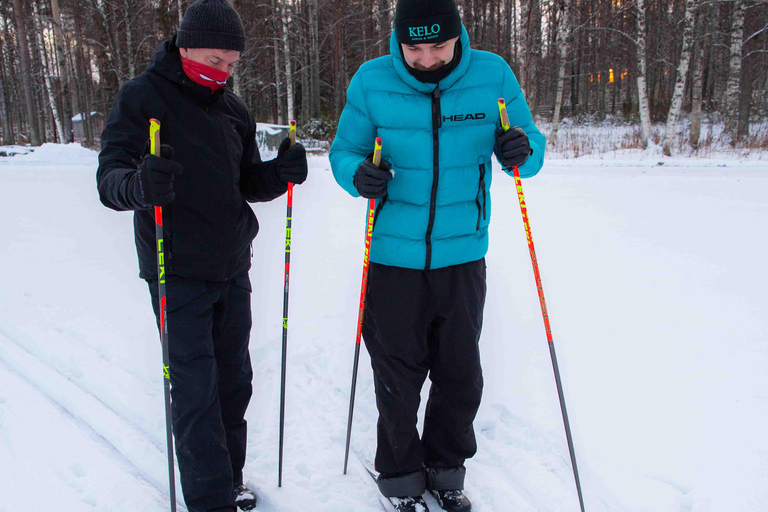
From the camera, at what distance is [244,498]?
86.7 inches

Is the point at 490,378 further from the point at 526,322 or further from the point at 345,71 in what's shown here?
the point at 345,71

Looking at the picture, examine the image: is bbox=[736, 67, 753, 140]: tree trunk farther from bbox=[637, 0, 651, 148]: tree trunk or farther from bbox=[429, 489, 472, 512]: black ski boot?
bbox=[429, 489, 472, 512]: black ski boot

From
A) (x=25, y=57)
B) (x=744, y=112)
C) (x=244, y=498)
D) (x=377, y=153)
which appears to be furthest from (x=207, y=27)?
(x=25, y=57)

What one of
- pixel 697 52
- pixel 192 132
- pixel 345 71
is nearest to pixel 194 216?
pixel 192 132

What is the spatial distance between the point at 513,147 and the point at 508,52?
29976 mm

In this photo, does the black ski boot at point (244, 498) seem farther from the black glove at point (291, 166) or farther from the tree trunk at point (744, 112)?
the tree trunk at point (744, 112)

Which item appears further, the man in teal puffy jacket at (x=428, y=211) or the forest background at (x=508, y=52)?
the forest background at (x=508, y=52)

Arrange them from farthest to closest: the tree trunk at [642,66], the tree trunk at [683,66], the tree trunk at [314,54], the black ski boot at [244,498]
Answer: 1. the tree trunk at [314,54]
2. the tree trunk at [642,66]
3. the tree trunk at [683,66]
4. the black ski boot at [244,498]

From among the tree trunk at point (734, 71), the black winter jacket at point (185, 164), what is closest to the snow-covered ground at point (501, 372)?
the black winter jacket at point (185, 164)

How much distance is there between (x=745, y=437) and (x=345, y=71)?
29005 mm

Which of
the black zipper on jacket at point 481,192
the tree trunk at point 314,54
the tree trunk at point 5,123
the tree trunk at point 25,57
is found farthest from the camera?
the tree trunk at point 5,123

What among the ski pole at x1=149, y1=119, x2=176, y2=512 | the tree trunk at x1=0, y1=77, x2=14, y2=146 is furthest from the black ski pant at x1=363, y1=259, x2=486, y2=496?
the tree trunk at x1=0, y1=77, x2=14, y2=146

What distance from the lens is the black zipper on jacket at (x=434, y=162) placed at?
195 centimetres

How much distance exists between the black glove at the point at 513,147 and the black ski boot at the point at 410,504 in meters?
1.41
